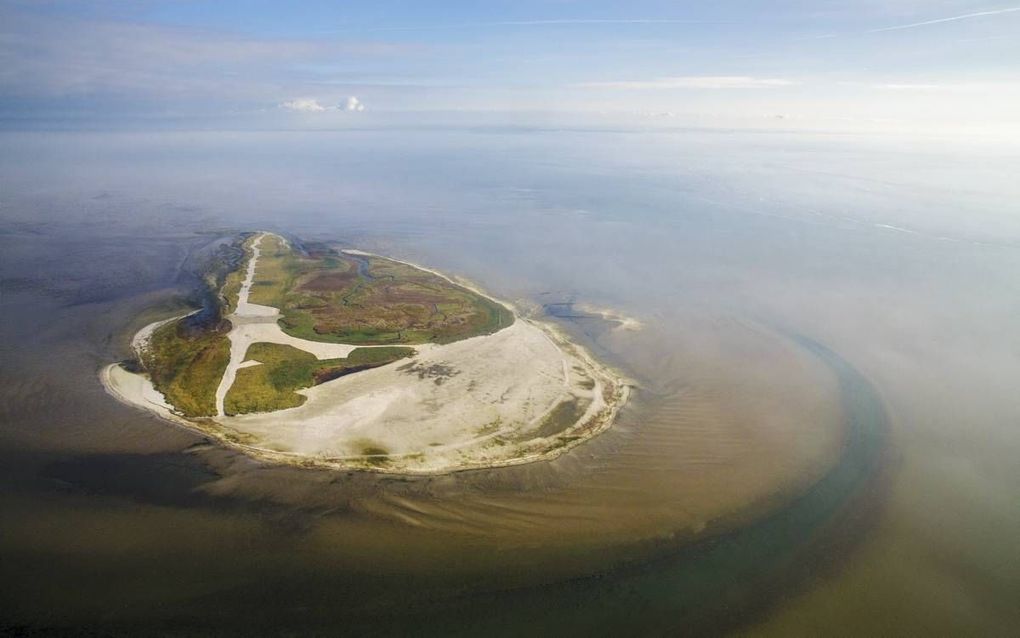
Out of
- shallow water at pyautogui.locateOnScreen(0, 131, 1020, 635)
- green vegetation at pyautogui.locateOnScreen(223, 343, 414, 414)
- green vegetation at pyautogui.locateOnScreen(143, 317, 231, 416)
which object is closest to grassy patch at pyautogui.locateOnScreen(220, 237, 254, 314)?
green vegetation at pyautogui.locateOnScreen(143, 317, 231, 416)

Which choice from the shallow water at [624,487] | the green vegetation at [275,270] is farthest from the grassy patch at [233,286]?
the shallow water at [624,487]

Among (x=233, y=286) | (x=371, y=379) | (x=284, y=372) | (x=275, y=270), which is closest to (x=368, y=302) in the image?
(x=284, y=372)

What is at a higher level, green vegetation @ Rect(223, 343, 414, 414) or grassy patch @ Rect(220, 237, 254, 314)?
grassy patch @ Rect(220, 237, 254, 314)

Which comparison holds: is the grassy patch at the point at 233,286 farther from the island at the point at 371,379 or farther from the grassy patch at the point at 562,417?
the grassy patch at the point at 562,417

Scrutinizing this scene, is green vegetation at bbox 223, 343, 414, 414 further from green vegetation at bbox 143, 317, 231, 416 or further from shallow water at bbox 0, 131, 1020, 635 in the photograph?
shallow water at bbox 0, 131, 1020, 635

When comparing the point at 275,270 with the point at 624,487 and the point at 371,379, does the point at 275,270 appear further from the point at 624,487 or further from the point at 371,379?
the point at 624,487

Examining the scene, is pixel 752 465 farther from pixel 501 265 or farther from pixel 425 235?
pixel 425 235
